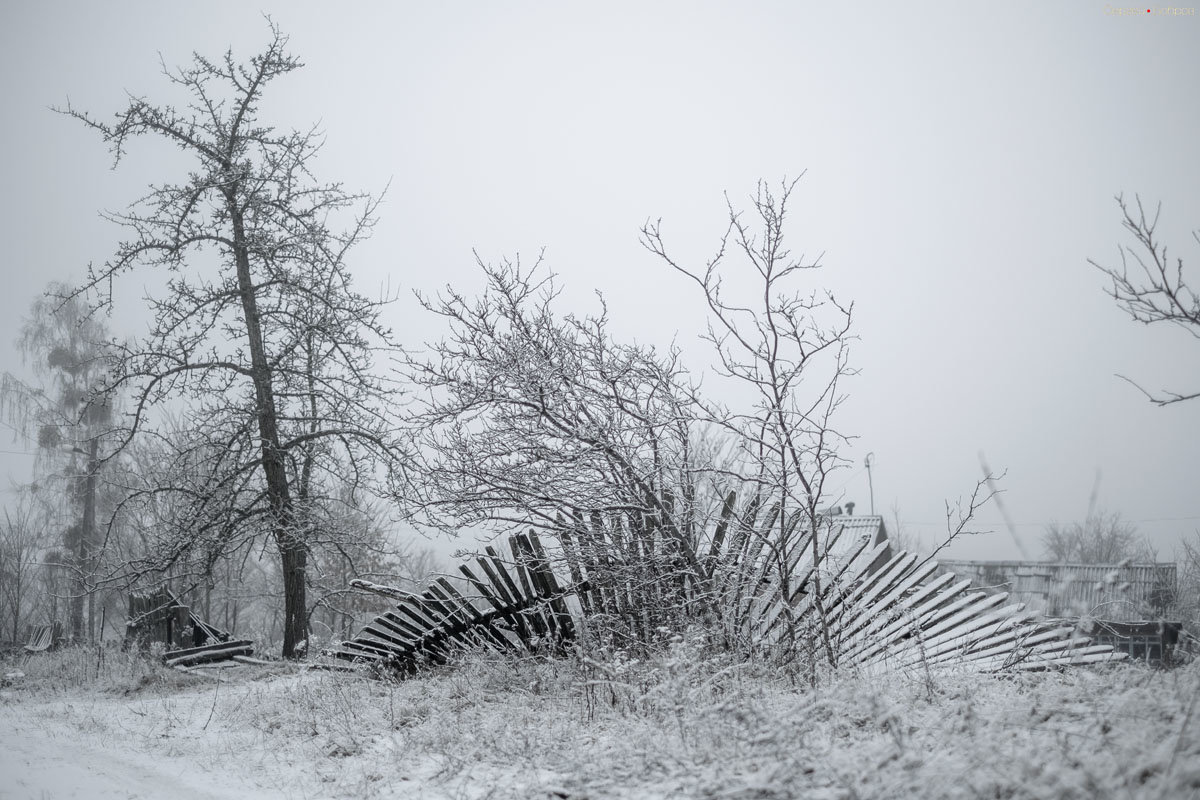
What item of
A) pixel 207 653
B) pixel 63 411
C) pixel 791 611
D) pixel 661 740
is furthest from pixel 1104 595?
pixel 63 411

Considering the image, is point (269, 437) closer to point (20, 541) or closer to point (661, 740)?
point (661, 740)

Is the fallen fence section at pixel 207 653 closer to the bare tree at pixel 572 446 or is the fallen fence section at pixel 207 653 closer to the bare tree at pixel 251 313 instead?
the bare tree at pixel 251 313

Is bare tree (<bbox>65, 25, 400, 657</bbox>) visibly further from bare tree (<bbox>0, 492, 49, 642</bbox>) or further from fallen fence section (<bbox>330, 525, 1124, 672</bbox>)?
bare tree (<bbox>0, 492, 49, 642</bbox>)

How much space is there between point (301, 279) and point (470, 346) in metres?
7.74

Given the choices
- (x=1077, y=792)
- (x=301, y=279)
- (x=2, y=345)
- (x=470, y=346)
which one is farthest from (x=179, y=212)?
(x=2, y=345)

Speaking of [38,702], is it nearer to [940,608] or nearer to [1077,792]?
[940,608]

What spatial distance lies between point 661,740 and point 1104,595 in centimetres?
2082

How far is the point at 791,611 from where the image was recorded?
5254mm

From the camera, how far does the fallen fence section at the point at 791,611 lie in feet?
17.1

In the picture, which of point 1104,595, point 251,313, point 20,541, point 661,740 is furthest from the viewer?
point 20,541

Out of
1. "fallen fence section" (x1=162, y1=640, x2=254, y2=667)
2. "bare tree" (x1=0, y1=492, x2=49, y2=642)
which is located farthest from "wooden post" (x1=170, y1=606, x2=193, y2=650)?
"bare tree" (x1=0, y1=492, x2=49, y2=642)

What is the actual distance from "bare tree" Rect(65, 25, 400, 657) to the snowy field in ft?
19.2

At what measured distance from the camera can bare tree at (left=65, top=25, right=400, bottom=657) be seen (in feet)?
39.2

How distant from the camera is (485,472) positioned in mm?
6160
